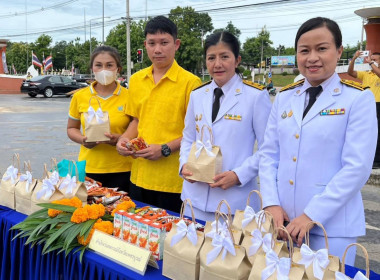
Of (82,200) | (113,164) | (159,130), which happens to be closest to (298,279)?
(82,200)

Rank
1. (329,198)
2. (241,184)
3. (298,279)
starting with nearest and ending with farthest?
(298,279)
(329,198)
(241,184)

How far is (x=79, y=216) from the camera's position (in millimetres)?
1848

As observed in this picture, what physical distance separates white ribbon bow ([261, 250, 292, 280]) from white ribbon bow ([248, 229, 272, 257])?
0.09m

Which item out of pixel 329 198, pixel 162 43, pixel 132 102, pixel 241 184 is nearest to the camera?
pixel 329 198

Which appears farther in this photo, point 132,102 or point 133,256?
point 132,102

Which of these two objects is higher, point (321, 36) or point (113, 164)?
point (321, 36)

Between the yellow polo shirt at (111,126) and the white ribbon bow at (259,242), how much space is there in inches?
63.9

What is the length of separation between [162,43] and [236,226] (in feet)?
4.20

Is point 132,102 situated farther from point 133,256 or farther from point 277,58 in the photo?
point 277,58

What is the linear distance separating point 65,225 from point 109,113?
3.79ft

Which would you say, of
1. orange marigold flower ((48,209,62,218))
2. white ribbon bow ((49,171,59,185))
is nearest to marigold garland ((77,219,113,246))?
orange marigold flower ((48,209,62,218))

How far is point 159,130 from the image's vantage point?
97.3 inches

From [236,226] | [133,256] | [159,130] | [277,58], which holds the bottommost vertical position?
[133,256]

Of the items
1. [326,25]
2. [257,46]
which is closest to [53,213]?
[326,25]
